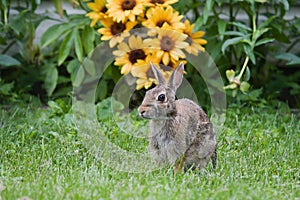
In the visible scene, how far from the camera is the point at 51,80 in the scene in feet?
15.1

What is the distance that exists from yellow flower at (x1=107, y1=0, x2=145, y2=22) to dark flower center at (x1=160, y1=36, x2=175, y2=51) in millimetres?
238

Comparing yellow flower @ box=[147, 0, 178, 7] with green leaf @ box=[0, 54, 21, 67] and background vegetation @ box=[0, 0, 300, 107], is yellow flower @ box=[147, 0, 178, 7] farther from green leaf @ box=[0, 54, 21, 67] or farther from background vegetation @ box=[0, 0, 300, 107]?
green leaf @ box=[0, 54, 21, 67]

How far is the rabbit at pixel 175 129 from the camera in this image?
2.56 m

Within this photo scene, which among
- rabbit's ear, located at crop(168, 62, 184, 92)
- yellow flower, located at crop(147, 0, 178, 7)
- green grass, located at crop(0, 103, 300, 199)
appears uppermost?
yellow flower, located at crop(147, 0, 178, 7)

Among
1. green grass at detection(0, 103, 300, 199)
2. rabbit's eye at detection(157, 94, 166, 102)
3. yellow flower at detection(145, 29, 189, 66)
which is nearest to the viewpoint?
green grass at detection(0, 103, 300, 199)

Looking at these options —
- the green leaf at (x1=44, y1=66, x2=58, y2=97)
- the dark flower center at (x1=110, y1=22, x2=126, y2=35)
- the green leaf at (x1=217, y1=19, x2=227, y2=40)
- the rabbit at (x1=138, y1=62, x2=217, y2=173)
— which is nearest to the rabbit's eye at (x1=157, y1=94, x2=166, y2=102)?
the rabbit at (x1=138, y1=62, x2=217, y2=173)

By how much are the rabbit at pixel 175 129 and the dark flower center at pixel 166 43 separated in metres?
1.15

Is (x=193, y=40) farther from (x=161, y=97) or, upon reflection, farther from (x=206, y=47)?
(x=161, y=97)

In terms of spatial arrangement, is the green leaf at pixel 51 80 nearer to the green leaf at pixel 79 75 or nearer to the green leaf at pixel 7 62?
the green leaf at pixel 79 75

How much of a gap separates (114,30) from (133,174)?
1600mm

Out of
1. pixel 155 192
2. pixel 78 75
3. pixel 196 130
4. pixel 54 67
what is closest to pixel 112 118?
pixel 78 75

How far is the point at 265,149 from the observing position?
3291 millimetres

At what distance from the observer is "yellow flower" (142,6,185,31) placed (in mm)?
3902

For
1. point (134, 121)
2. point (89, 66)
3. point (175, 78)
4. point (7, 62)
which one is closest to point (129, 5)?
point (89, 66)
